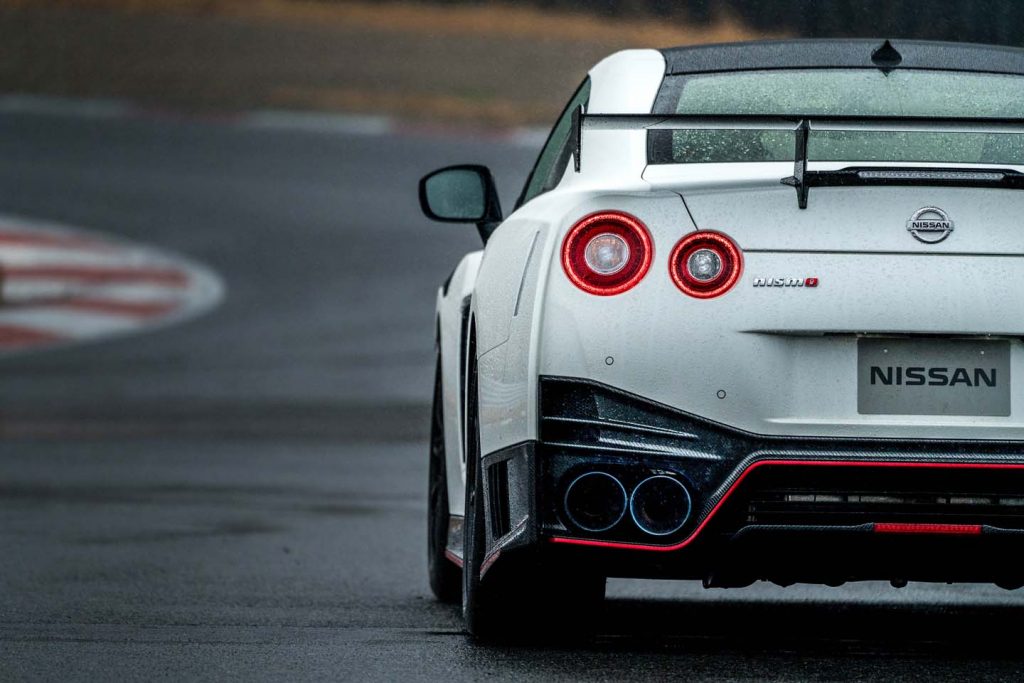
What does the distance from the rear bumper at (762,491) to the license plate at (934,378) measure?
78mm

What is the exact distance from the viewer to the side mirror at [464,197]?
20.0ft

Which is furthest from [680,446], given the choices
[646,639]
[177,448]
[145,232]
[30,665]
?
[145,232]

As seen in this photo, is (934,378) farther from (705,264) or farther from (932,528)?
(705,264)

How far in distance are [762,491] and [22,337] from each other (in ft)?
46.0

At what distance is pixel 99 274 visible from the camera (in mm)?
20703

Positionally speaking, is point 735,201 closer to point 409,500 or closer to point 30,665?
point 30,665

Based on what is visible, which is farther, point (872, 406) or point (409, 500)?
point (409, 500)

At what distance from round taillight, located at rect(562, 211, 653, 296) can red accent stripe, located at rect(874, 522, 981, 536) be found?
0.71 meters

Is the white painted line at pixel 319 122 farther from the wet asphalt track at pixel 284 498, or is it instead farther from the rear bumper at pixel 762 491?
the rear bumper at pixel 762 491

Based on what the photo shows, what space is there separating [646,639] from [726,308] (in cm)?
112

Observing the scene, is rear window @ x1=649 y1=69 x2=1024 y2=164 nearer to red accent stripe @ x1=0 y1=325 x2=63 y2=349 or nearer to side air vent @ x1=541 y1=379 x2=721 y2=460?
side air vent @ x1=541 y1=379 x2=721 y2=460

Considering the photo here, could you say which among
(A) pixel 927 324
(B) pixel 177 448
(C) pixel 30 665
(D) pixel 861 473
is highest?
(A) pixel 927 324

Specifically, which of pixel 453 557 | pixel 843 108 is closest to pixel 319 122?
pixel 453 557

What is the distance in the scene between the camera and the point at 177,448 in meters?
12.2
